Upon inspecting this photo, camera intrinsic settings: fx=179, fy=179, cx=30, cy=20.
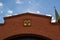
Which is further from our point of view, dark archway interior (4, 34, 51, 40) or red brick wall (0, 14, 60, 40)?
dark archway interior (4, 34, 51, 40)

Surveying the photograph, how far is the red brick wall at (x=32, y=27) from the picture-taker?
2398cm

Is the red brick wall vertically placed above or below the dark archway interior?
above

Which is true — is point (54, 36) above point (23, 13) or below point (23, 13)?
below

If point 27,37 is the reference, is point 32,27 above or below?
above

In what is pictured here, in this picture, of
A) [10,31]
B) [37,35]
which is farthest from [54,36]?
[10,31]

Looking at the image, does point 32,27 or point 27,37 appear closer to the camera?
point 32,27

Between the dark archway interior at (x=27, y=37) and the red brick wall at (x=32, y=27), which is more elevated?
the red brick wall at (x=32, y=27)

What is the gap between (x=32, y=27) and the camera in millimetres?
24281

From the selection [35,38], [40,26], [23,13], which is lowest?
[35,38]

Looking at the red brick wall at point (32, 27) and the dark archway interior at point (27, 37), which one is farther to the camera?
the dark archway interior at point (27, 37)

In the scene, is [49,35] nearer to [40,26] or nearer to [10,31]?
[40,26]

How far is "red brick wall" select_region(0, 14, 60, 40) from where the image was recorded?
78.7ft

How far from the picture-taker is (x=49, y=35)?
23906mm

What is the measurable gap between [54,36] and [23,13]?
17.1ft
